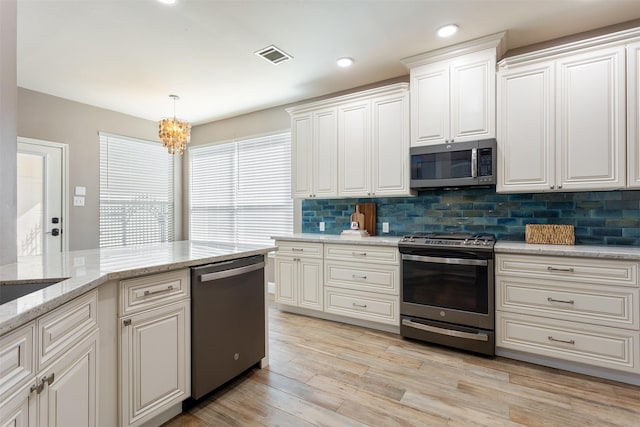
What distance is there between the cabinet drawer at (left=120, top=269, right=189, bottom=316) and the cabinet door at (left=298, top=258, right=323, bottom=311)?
1820 mm

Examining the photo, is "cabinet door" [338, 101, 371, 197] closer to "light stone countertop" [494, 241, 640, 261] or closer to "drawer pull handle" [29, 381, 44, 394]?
"light stone countertop" [494, 241, 640, 261]

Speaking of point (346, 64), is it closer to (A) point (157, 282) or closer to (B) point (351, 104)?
(B) point (351, 104)

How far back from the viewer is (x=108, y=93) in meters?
3.97

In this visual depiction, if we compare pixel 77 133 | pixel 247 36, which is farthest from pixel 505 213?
pixel 77 133

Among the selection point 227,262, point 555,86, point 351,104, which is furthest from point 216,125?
point 555,86

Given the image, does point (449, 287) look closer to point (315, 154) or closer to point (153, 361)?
point (315, 154)

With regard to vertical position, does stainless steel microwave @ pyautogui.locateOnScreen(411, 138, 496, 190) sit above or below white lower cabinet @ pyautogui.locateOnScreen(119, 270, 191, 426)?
above

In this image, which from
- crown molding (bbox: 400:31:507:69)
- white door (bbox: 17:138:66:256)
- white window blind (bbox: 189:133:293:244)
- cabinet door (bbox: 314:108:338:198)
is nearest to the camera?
crown molding (bbox: 400:31:507:69)

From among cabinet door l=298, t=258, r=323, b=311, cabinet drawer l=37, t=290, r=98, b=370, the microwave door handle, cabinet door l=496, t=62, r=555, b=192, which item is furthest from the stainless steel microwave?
cabinet drawer l=37, t=290, r=98, b=370

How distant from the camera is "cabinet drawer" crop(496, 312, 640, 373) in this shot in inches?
84.9

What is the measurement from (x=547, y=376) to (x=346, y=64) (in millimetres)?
3230

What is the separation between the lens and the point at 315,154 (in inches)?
149

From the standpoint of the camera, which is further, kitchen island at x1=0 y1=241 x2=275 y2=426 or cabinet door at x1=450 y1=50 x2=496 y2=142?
cabinet door at x1=450 y1=50 x2=496 y2=142

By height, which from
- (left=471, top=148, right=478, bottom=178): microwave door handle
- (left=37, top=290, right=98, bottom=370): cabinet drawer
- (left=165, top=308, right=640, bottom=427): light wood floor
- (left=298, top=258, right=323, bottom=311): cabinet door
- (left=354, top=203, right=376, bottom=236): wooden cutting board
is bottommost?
(left=165, top=308, right=640, bottom=427): light wood floor
